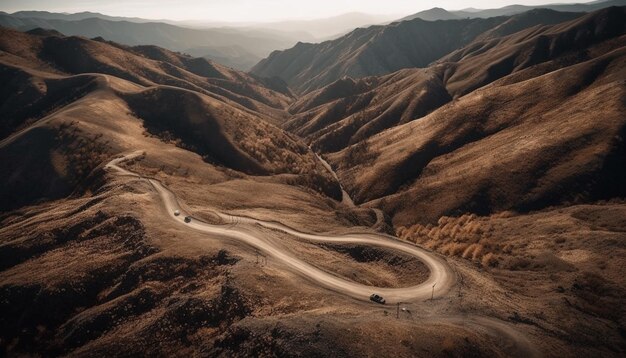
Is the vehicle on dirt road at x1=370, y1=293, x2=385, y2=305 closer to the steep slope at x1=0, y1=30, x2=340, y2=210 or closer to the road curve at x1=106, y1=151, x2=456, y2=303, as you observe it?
the road curve at x1=106, y1=151, x2=456, y2=303

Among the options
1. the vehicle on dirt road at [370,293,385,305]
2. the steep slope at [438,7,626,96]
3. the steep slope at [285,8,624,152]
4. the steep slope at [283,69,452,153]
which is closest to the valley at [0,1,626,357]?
the vehicle on dirt road at [370,293,385,305]

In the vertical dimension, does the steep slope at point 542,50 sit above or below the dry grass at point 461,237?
above

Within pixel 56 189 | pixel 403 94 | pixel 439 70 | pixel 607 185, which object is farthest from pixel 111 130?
pixel 439 70

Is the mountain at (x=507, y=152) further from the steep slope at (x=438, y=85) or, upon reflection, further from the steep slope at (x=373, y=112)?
the steep slope at (x=438, y=85)

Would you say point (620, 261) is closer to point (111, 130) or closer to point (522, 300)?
point (522, 300)

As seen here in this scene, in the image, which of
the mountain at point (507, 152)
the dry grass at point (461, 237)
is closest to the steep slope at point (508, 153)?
the mountain at point (507, 152)

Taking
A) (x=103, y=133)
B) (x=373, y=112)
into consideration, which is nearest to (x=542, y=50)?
(x=373, y=112)
